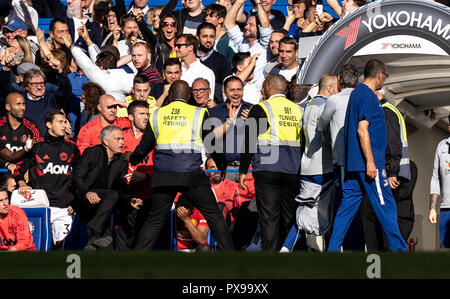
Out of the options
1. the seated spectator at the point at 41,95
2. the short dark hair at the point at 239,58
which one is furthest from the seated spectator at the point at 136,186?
the short dark hair at the point at 239,58

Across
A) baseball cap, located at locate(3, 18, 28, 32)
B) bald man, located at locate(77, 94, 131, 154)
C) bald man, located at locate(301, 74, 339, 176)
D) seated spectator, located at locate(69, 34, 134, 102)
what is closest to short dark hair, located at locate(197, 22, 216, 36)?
seated spectator, located at locate(69, 34, 134, 102)

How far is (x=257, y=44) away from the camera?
1109 cm

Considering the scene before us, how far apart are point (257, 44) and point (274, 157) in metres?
3.90

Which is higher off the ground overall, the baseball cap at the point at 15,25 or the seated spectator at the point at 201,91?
the baseball cap at the point at 15,25

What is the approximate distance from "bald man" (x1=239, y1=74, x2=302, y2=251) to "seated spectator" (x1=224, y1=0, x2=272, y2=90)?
3.38 metres

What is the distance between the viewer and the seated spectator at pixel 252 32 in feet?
36.2

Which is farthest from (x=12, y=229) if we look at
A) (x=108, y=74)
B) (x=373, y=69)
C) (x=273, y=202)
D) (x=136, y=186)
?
(x=373, y=69)

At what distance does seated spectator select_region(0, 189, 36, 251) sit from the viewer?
24.7 feet

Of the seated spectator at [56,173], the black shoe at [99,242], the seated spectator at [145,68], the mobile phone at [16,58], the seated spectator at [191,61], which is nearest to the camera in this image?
the black shoe at [99,242]

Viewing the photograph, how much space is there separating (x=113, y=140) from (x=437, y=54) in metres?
3.24

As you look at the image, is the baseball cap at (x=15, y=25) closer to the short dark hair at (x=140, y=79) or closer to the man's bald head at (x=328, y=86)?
the short dark hair at (x=140, y=79)

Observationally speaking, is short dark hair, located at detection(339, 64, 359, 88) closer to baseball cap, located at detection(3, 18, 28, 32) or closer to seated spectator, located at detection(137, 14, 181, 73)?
seated spectator, located at detection(137, 14, 181, 73)
